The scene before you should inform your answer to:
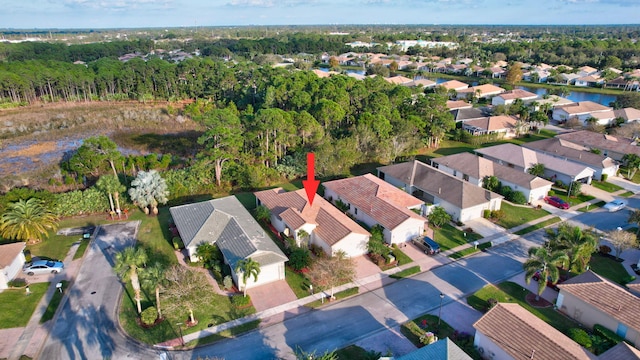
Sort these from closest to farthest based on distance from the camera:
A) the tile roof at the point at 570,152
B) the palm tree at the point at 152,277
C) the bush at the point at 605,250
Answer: the palm tree at the point at 152,277 < the bush at the point at 605,250 < the tile roof at the point at 570,152

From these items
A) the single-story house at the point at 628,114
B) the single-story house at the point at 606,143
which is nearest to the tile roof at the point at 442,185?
the single-story house at the point at 606,143

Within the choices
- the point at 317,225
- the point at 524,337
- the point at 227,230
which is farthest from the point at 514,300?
the point at 227,230

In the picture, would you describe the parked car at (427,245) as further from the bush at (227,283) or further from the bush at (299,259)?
the bush at (227,283)

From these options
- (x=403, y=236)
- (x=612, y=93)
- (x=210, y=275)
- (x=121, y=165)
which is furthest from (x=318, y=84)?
(x=612, y=93)

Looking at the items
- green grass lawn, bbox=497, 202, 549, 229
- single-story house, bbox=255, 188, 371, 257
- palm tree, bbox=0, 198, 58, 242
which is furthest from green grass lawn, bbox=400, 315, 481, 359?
palm tree, bbox=0, 198, 58, 242

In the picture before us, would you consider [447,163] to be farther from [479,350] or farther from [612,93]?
[612,93]

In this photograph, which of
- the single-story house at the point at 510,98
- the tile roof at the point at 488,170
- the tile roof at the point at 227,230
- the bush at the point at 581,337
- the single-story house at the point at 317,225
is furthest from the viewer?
the single-story house at the point at 510,98
